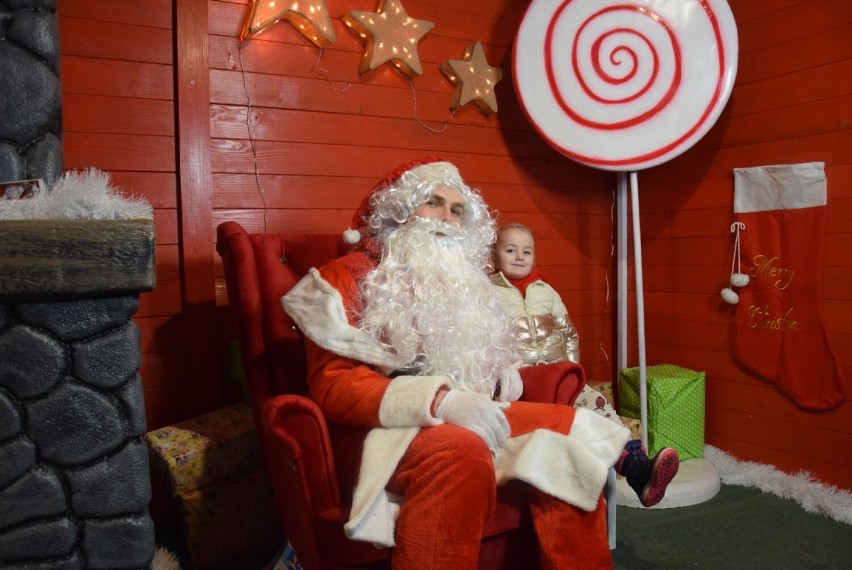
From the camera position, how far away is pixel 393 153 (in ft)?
7.68

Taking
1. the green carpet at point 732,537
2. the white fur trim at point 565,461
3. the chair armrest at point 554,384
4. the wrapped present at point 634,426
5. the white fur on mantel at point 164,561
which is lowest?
the green carpet at point 732,537

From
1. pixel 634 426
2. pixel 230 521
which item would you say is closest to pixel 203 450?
pixel 230 521

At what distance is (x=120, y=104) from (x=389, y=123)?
2.93 feet

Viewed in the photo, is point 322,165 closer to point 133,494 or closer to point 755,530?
point 133,494

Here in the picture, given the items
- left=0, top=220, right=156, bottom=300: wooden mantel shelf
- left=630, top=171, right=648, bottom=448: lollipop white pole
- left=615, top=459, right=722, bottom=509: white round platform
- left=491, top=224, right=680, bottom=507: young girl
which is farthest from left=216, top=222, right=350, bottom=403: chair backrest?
left=630, top=171, right=648, bottom=448: lollipop white pole

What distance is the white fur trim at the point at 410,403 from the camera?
4.21 feet

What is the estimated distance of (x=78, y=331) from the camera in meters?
1.26

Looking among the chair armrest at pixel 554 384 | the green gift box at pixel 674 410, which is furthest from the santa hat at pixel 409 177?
the green gift box at pixel 674 410

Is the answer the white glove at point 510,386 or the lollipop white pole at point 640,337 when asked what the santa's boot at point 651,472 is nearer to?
the white glove at point 510,386

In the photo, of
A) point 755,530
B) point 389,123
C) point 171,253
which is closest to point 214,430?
point 171,253

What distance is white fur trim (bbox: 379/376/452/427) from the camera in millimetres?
1282

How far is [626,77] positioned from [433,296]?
1.24 metres

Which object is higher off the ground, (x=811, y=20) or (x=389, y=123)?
(x=811, y=20)

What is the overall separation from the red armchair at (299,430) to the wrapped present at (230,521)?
0.95ft
